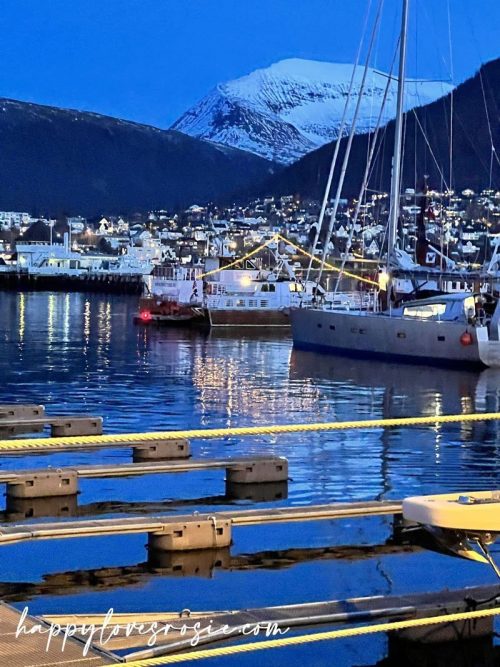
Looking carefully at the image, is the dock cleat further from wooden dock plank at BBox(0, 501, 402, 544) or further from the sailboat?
the sailboat

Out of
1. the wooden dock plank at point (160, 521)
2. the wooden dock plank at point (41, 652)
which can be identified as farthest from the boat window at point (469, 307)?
the wooden dock plank at point (41, 652)

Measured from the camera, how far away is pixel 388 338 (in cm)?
4309

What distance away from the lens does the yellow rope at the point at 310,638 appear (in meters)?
8.91

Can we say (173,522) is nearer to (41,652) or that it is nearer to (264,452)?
(41,652)

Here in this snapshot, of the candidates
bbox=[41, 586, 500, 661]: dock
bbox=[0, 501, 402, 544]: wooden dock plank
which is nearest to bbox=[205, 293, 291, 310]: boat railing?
bbox=[0, 501, 402, 544]: wooden dock plank

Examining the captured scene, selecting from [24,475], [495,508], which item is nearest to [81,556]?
[24,475]

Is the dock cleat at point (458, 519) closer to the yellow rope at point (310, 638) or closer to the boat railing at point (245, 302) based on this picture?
the yellow rope at point (310, 638)

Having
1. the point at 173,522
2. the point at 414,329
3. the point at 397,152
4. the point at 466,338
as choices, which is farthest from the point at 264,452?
the point at 397,152

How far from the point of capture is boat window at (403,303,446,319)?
140 feet

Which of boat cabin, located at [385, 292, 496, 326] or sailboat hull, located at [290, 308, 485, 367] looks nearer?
sailboat hull, located at [290, 308, 485, 367]

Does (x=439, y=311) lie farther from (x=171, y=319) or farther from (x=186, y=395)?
(x=171, y=319)

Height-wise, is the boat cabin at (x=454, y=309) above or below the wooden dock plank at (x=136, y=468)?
above

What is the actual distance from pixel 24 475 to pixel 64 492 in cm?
57

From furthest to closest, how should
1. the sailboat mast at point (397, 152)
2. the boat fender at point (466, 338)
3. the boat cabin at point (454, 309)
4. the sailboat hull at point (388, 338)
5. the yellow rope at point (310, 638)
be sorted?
1. the sailboat mast at point (397, 152)
2. the boat cabin at point (454, 309)
3. the sailboat hull at point (388, 338)
4. the boat fender at point (466, 338)
5. the yellow rope at point (310, 638)
